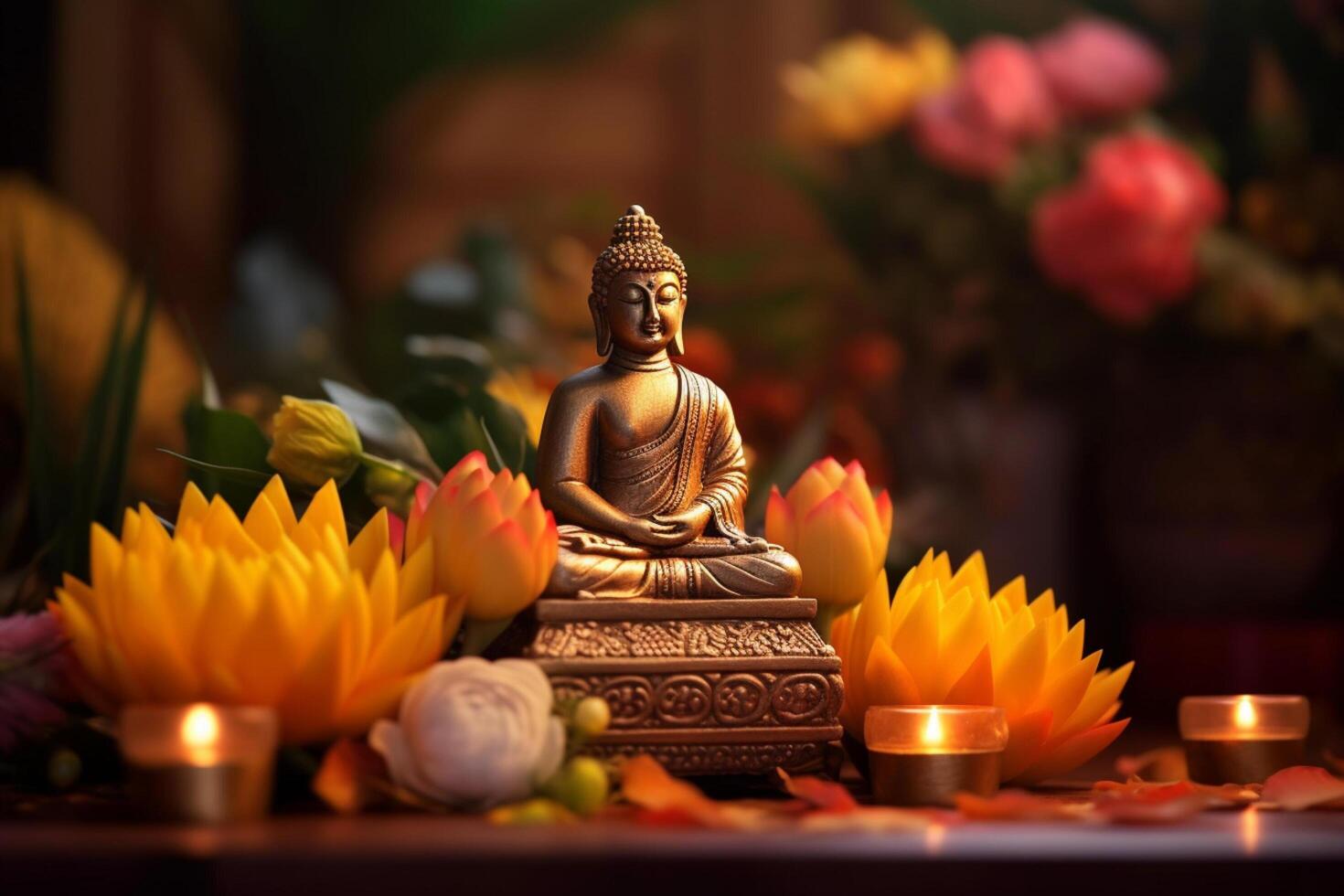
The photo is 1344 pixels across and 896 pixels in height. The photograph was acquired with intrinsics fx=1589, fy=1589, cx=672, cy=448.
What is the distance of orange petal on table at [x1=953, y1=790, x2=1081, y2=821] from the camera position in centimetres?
40

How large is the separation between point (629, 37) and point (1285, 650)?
39.9 inches

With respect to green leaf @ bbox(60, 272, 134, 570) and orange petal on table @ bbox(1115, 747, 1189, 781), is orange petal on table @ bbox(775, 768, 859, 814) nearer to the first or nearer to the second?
orange petal on table @ bbox(1115, 747, 1189, 781)

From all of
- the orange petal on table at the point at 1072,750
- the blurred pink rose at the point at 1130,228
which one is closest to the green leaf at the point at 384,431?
the orange petal on table at the point at 1072,750

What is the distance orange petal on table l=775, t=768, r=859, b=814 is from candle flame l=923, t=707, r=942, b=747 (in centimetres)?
3

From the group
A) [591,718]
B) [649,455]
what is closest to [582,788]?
[591,718]

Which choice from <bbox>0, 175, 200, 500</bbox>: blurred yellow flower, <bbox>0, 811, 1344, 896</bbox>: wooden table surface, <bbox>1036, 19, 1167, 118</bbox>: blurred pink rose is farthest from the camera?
<bbox>1036, 19, 1167, 118</bbox>: blurred pink rose

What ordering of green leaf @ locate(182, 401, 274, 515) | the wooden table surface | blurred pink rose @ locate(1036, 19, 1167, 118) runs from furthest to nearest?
1. blurred pink rose @ locate(1036, 19, 1167, 118)
2. green leaf @ locate(182, 401, 274, 515)
3. the wooden table surface

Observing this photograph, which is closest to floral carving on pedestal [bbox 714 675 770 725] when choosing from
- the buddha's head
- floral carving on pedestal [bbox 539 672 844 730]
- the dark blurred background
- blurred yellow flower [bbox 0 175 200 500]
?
floral carving on pedestal [bbox 539 672 844 730]

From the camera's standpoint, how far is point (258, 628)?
0.40 m

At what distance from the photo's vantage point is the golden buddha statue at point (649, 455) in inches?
18.6

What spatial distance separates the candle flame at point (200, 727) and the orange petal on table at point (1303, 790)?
289mm

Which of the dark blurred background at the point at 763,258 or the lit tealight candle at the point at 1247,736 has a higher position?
the dark blurred background at the point at 763,258

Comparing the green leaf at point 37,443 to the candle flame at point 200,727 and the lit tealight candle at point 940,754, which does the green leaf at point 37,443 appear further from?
the lit tealight candle at point 940,754

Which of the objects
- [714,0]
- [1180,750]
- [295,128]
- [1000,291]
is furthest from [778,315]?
[1180,750]
